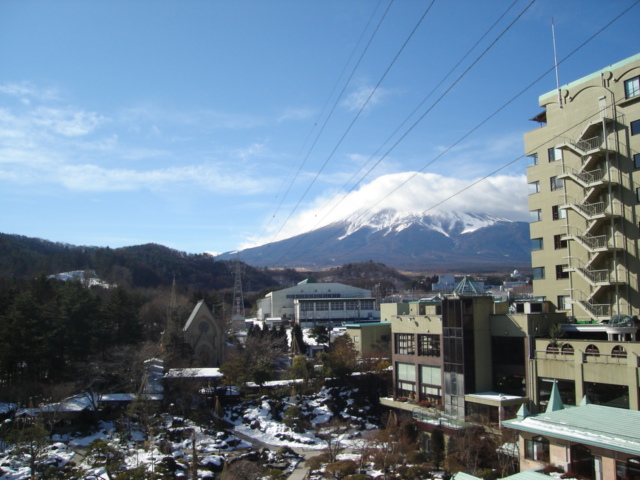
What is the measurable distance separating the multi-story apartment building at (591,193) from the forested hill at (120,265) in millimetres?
56292

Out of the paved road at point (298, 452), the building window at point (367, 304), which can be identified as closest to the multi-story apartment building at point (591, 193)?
the paved road at point (298, 452)

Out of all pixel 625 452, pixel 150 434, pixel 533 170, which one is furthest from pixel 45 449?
pixel 533 170

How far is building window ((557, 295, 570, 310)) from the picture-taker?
23.2m

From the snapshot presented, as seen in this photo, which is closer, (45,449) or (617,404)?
(617,404)

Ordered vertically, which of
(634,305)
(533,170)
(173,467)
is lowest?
(173,467)

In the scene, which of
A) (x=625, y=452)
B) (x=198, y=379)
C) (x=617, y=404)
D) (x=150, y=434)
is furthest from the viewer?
(x=198, y=379)

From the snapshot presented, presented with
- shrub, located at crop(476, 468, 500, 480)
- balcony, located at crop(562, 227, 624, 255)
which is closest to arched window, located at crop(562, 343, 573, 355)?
balcony, located at crop(562, 227, 624, 255)

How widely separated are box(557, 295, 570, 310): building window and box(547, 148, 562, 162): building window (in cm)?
649

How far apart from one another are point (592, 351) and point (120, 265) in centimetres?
7895

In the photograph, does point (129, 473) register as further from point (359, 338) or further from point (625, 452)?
point (359, 338)

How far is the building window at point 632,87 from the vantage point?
19.9 m

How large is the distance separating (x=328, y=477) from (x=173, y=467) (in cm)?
636

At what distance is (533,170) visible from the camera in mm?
24875

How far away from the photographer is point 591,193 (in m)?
21.6
